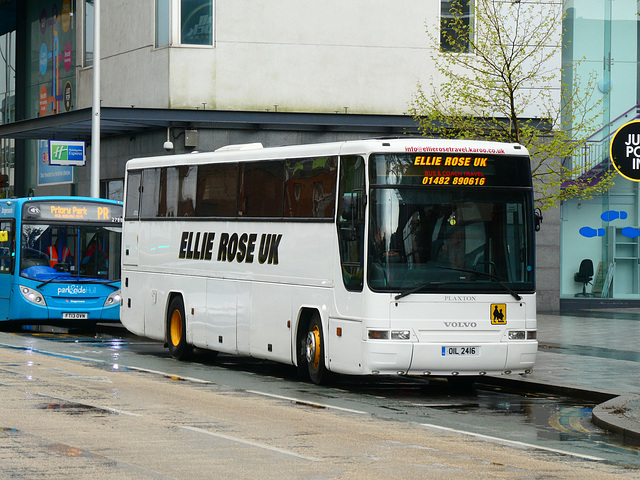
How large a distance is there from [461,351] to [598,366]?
12.7 ft

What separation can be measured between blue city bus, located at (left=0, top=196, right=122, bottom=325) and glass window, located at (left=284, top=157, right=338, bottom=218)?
9.47m

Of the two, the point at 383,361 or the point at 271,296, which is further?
the point at 271,296

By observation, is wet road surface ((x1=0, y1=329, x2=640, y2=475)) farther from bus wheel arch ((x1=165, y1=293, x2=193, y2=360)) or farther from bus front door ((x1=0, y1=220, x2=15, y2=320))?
bus front door ((x1=0, y1=220, x2=15, y2=320))

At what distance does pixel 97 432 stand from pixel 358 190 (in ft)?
16.8

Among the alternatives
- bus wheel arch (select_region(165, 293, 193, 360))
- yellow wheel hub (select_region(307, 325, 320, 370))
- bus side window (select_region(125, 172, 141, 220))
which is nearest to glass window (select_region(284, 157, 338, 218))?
yellow wheel hub (select_region(307, 325, 320, 370))

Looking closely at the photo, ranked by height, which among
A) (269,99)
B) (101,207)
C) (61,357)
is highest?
(269,99)

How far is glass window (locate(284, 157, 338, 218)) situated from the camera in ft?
48.0

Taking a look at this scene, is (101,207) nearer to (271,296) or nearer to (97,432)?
(271,296)

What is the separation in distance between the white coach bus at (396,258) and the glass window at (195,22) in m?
14.0

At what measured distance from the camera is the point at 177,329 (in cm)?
1856

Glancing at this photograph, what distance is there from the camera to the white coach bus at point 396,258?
1366 cm

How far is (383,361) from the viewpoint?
13.5 metres

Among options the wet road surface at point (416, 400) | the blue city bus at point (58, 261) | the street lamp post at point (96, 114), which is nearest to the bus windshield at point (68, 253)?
the blue city bus at point (58, 261)

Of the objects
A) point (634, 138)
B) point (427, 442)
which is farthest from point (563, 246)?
point (427, 442)
